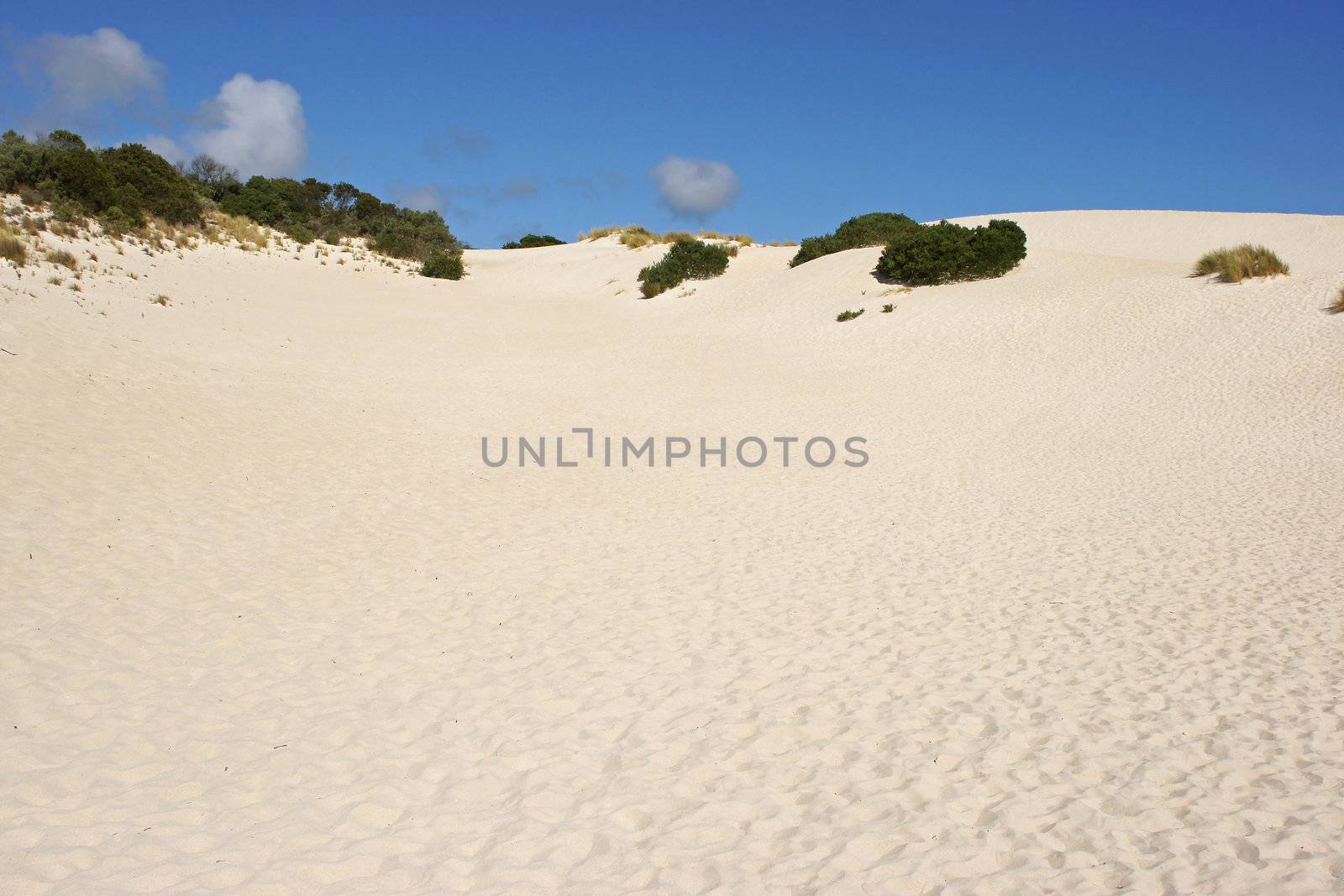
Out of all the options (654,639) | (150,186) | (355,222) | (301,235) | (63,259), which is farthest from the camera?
(355,222)

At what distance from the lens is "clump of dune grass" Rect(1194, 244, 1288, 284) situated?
68.6 feet

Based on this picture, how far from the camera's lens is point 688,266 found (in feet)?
110

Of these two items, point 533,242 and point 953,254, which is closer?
point 953,254

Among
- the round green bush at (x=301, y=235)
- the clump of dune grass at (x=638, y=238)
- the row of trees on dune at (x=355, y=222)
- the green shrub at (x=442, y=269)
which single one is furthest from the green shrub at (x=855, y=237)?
the round green bush at (x=301, y=235)

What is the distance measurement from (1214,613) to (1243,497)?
4.65m

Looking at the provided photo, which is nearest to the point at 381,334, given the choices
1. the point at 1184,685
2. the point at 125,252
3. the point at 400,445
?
the point at 125,252

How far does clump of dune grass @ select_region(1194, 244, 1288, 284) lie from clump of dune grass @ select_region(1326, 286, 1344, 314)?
2.77m

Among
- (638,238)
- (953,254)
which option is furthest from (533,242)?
(953,254)

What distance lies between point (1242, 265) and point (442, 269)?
1170 inches

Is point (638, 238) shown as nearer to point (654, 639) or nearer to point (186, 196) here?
point (186, 196)

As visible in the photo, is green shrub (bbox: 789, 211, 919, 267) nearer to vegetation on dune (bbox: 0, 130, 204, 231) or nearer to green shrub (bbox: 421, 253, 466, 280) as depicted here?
green shrub (bbox: 421, 253, 466, 280)

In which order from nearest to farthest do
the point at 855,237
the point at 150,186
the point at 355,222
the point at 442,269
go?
1. the point at 150,186
2. the point at 855,237
3. the point at 442,269
4. the point at 355,222

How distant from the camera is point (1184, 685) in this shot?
576 cm

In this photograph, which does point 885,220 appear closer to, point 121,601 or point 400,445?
point 400,445
